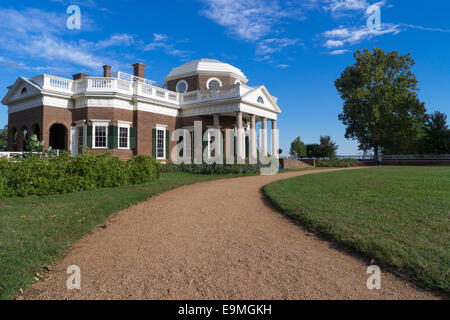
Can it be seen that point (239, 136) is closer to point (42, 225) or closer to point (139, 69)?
point (139, 69)

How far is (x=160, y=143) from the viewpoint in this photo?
2114cm

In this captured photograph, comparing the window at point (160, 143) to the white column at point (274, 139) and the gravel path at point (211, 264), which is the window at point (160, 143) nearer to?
the white column at point (274, 139)

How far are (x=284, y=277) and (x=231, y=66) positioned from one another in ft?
85.2

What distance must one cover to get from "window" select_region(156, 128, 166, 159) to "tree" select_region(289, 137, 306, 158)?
2577cm

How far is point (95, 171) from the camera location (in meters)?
10.0

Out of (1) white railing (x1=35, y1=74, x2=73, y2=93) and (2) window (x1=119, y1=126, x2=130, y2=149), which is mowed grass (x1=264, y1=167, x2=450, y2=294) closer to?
(2) window (x1=119, y1=126, x2=130, y2=149)

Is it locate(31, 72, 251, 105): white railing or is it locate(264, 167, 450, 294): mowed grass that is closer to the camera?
locate(264, 167, 450, 294): mowed grass

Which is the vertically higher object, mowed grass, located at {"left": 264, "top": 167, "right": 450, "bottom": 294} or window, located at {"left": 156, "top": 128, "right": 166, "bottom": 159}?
window, located at {"left": 156, "top": 128, "right": 166, "bottom": 159}

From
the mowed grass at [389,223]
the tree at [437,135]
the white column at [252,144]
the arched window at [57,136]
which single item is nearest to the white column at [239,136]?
the white column at [252,144]

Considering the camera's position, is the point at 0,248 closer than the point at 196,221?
Yes

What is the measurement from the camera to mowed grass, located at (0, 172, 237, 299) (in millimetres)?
3364

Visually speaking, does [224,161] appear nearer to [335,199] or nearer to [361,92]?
[335,199]

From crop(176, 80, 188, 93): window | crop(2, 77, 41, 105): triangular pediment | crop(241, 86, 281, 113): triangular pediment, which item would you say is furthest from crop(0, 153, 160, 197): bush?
crop(176, 80, 188, 93): window
